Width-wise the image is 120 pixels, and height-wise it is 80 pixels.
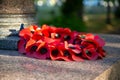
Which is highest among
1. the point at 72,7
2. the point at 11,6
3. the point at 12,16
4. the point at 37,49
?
the point at 11,6

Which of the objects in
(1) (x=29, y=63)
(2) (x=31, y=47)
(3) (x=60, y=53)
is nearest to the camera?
(1) (x=29, y=63)

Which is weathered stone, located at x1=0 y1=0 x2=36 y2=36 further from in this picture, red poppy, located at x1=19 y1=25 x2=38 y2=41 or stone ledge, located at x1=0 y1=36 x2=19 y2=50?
red poppy, located at x1=19 y1=25 x2=38 y2=41

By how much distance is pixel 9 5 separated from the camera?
218 inches

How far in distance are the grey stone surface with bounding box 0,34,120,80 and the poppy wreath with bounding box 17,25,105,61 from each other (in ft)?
0.42

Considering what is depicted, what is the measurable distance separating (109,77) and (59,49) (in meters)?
0.78

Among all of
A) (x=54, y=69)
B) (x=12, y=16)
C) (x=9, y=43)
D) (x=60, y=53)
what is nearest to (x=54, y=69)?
(x=54, y=69)

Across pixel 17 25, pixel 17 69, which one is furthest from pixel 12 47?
pixel 17 69

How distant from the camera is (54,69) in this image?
3.96m

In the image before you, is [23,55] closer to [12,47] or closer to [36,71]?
[12,47]

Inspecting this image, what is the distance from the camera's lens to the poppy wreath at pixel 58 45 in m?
4.59

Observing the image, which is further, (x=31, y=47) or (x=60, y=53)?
(x=31, y=47)

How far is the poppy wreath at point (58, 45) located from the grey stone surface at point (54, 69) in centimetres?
13

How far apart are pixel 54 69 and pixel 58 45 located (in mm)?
667

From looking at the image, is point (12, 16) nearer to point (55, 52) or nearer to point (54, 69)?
point (55, 52)
